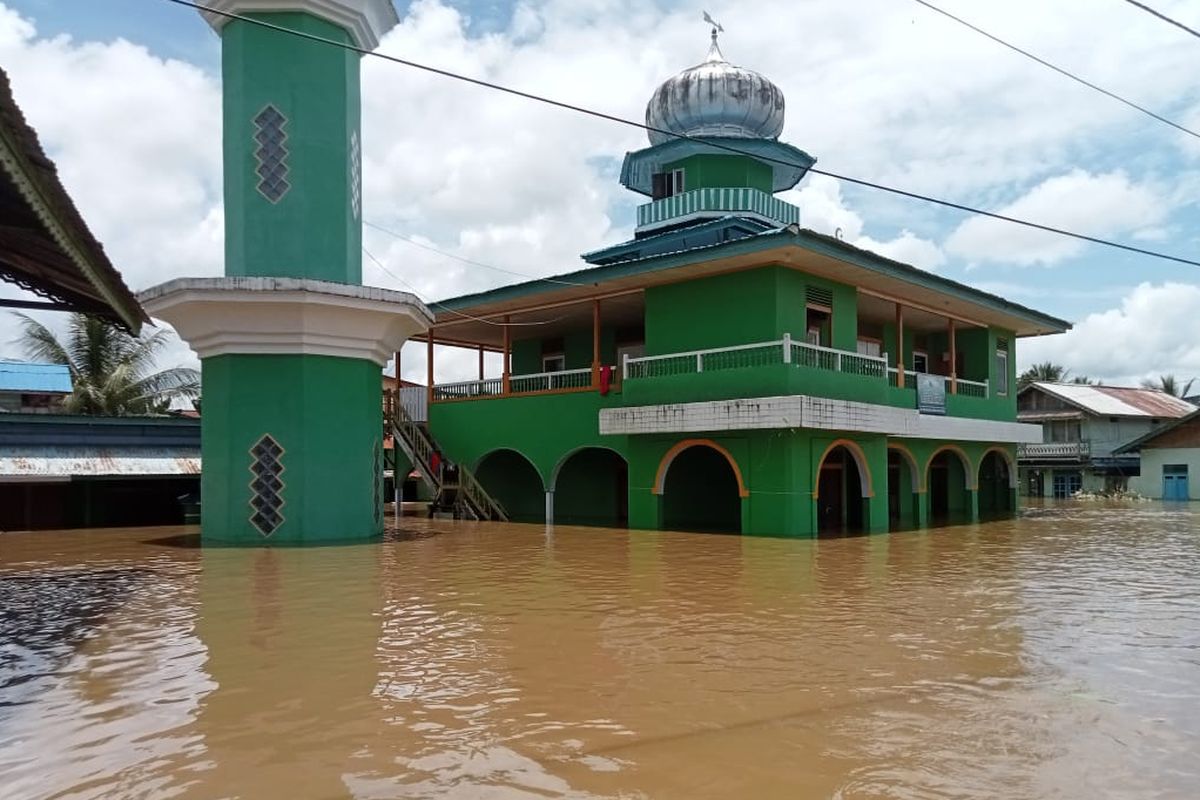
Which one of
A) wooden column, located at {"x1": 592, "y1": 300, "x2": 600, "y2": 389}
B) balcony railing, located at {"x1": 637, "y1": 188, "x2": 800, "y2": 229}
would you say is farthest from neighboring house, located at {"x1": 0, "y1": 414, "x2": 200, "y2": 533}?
balcony railing, located at {"x1": 637, "y1": 188, "x2": 800, "y2": 229}

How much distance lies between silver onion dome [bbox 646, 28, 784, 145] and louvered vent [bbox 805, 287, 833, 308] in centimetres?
702

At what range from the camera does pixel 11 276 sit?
289 inches

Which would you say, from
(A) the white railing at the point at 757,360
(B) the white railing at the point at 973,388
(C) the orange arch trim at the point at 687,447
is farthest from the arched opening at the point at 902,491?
(C) the orange arch trim at the point at 687,447

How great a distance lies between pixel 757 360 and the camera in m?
18.0

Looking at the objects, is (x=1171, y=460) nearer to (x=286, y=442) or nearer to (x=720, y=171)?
(x=720, y=171)

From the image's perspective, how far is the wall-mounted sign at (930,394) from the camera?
21.6m

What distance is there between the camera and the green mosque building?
1791 centimetres

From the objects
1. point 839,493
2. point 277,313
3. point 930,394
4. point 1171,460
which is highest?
point 277,313

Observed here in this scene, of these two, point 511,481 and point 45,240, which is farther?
point 511,481

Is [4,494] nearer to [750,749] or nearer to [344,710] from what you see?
[344,710]

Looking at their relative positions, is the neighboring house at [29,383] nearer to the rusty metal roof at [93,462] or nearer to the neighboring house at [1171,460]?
the rusty metal roof at [93,462]

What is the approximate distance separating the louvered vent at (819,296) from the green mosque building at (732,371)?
0.15 ft

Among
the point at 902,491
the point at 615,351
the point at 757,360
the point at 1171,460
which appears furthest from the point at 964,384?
the point at 1171,460

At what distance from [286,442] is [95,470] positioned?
6.44 meters
